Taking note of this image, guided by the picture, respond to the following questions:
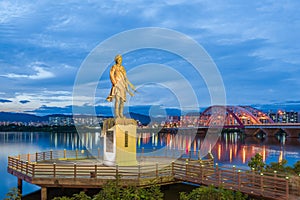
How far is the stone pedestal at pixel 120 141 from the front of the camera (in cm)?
1998

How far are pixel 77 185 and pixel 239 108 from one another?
111757mm

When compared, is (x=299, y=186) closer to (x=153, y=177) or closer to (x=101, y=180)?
(x=153, y=177)

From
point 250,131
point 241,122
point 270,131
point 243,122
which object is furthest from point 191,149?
point 243,122

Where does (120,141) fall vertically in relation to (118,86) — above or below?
below

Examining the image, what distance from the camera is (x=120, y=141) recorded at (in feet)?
65.6

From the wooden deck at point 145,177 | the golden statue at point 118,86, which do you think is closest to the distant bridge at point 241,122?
the golden statue at point 118,86

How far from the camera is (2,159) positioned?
47.8m

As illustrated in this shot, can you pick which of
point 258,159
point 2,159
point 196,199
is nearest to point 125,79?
point 258,159

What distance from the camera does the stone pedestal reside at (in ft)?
65.6

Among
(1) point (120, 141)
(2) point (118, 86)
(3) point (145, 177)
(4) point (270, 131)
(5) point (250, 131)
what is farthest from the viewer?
(5) point (250, 131)

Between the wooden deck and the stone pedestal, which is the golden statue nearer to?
the stone pedestal

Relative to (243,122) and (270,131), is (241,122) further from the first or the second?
(270,131)

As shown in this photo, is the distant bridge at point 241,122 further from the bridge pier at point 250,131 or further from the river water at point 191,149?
the river water at point 191,149

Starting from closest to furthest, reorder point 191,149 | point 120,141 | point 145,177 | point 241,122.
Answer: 1. point 145,177
2. point 120,141
3. point 191,149
4. point 241,122
